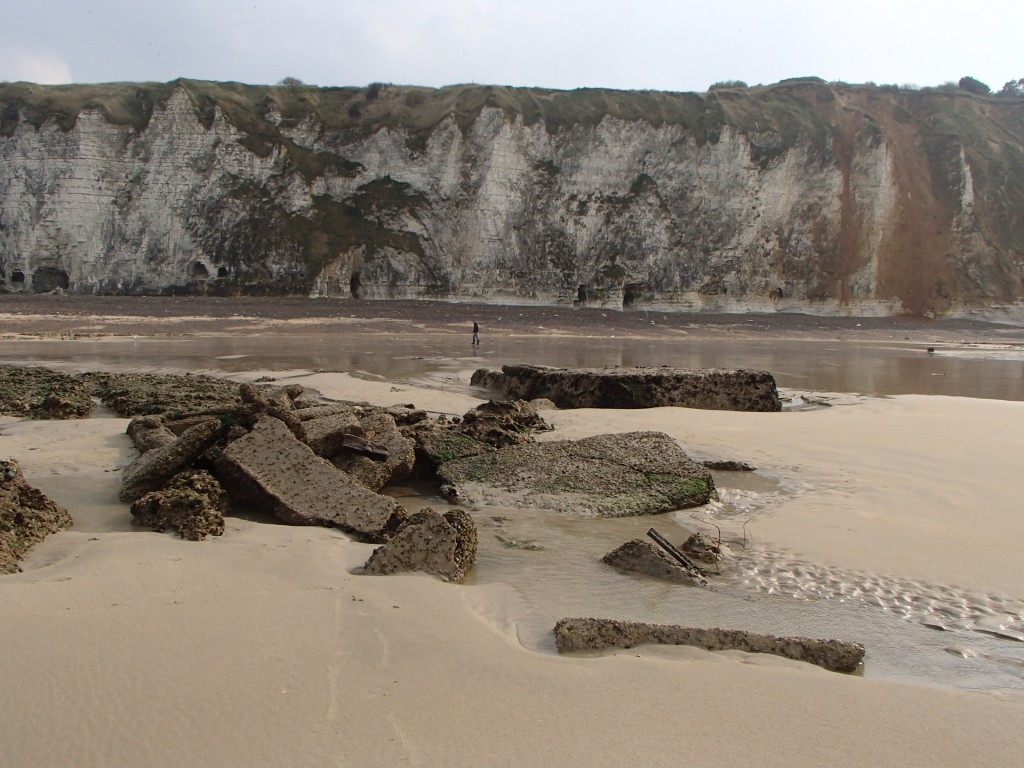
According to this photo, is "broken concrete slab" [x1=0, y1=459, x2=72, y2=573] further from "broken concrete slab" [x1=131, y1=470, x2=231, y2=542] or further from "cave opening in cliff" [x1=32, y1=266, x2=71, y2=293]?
"cave opening in cliff" [x1=32, y1=266, x2=71, y2=293]

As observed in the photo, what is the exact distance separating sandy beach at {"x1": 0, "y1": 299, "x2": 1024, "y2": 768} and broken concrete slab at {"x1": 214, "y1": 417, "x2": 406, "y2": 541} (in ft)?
0.64

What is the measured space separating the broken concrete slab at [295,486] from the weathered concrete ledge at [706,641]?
1.92 metres

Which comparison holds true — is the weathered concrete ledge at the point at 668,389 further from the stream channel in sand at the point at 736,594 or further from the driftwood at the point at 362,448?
the driftwood at the point at 362,448

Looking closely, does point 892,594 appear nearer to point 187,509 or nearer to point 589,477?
point 589,477

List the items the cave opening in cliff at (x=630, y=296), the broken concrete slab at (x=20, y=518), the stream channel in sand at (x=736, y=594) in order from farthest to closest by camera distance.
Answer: the cave opening in cliff at (x=630, y=296), the broken concrete slab at (x=20, y=518), the stream channel in sand at (x=736, y=594)

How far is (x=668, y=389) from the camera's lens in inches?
392

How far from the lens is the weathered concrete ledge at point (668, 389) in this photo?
995cm

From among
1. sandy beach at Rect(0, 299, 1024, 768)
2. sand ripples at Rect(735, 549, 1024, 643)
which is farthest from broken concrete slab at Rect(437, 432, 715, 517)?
sand ripples at Rect(735, 549, 1024, 643)

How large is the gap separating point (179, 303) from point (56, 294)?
9.04 m

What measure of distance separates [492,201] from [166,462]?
40.6 meters

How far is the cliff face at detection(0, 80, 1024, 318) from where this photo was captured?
41188 mm

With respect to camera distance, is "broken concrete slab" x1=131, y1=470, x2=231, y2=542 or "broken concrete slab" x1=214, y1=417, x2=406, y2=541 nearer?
"broken concrete slab" x1=131, y1=470, x2=231, y2=542

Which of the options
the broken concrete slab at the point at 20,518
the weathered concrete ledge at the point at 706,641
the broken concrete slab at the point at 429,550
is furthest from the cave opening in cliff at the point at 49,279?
the weathered concrete ledge at the point at 706,641

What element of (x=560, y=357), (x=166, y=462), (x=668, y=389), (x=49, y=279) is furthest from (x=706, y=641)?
(x=49, y=279)
